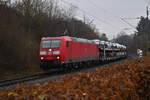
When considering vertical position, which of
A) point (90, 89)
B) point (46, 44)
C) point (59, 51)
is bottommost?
point (90, 89)

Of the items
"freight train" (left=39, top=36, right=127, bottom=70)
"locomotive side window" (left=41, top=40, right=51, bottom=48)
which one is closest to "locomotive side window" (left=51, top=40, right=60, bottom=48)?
"freight train" (left=39, top=36, right=127, bottom=70)

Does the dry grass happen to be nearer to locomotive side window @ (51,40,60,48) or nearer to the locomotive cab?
the locomotive cab

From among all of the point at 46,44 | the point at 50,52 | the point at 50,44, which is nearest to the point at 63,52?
the point at 50,52

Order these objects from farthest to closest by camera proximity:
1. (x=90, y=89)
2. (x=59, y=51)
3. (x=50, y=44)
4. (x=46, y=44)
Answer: (x=46, y=44) < (x=50, y=44) < (x=59, y=51) < (x=90, y=89)

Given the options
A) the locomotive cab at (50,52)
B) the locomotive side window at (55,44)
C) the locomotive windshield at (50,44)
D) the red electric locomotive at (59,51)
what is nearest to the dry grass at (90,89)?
the red electric locomotive at (59,51)

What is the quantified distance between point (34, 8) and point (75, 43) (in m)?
11.8

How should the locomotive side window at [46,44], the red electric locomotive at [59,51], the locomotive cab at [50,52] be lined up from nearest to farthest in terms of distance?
the red electric locomotive at [59,51] → the locomotive cab at [50,52] → the locomotive side window at [46,44]

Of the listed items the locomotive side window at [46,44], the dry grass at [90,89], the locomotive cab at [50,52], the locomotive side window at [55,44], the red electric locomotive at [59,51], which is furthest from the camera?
the locomotive side window at [46,44]

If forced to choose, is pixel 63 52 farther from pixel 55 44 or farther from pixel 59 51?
pixel 55 44

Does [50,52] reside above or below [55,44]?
below

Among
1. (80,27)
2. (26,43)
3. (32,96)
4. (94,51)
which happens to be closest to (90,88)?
(32,96)

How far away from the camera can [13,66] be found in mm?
27391

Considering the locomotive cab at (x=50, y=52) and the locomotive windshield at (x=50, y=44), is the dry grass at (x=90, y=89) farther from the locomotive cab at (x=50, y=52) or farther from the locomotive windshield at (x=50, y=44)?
the locomotive windshield at (x=50, y=44)

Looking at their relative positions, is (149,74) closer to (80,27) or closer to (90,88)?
(90,88)
